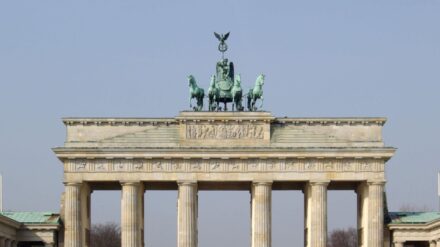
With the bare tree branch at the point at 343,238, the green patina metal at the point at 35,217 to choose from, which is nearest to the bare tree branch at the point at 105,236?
the bare tree branch at the point at 343,238

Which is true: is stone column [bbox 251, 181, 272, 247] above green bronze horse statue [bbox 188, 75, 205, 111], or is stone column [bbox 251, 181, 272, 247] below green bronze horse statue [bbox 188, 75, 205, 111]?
below

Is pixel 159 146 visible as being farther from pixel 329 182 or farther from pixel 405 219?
pixel 405 219

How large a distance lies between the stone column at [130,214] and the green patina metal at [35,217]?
5.12 metres

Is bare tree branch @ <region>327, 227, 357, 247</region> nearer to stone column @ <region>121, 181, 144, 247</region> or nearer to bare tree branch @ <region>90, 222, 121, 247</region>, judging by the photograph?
bare tree branch @ <region>90, 222, 121, 247</region>

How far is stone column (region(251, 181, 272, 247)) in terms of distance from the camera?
313 ft

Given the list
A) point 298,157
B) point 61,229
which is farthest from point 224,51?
point 61,229

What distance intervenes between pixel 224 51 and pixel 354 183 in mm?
14875

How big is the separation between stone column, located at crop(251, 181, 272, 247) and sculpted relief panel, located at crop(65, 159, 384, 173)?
4.76 feet

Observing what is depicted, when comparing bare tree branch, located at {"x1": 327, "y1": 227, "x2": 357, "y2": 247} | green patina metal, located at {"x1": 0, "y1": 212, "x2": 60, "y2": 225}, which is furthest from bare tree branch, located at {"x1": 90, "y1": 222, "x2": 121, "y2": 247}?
green patina metal, located at {"x1": 0, "y1": 212, "x2": 60, "y2": 225}

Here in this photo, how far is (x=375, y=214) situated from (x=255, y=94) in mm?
12963

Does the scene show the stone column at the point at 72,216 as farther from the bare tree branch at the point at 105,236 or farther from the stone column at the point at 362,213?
the bare tree branch at the point at 105,236

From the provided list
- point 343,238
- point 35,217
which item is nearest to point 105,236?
point 343,238

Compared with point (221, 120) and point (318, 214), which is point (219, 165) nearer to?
point (221, 120)

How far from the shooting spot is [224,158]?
311ft
